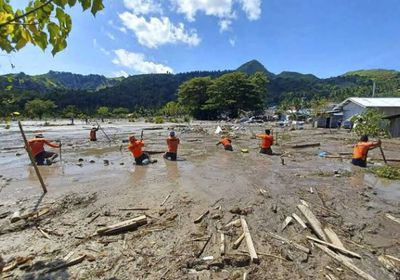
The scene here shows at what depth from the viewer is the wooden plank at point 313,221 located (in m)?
6.49

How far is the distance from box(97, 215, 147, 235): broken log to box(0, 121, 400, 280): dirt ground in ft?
0.30

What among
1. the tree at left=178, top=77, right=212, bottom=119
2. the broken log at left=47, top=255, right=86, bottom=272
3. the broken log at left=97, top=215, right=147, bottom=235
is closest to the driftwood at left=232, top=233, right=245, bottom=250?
the broken log at left=97, top=215, right=147, bottom=235

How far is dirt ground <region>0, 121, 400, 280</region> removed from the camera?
17.6 ft

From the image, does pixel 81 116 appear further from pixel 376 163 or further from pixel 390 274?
pixel 390 274

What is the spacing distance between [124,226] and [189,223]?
136cm

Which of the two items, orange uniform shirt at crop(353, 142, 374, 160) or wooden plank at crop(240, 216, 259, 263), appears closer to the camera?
wooden plank at crop(240, 216, 259, 263)

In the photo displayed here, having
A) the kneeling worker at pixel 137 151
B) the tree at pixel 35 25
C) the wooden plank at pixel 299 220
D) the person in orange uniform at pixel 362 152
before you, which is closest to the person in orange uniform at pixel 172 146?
the kneeling worker at pixel 137 151

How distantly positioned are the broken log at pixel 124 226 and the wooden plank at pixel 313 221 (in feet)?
11.6

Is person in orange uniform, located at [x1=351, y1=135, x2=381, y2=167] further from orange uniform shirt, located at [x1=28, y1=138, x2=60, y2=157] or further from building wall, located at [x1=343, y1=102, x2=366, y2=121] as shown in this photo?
building wall, located at [x1=343, y1=102, x2=366, y2=121]

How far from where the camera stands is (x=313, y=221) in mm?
7066

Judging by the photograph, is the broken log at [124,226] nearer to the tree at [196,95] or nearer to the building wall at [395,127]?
the building wall at [395,127]

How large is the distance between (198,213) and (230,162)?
29.2 feet

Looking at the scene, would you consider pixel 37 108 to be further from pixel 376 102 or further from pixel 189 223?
pixel 189 223

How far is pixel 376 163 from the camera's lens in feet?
53.5
